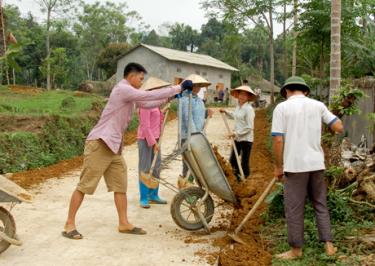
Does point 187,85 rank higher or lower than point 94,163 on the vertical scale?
higher

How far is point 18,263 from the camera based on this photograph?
4.56 meters

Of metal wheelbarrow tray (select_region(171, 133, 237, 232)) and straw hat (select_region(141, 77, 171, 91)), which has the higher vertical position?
straw hat (select_region(141, 77, 171, 91))

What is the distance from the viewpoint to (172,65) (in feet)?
111

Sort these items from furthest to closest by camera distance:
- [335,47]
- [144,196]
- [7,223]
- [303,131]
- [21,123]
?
[21,123] → [335,47] → [144,196] → [7,223] → [303,131]

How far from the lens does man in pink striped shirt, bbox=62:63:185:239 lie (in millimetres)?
5332

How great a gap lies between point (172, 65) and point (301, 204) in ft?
98.3

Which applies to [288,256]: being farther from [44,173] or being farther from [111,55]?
[111,55]

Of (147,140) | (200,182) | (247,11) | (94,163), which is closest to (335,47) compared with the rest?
(147,140)

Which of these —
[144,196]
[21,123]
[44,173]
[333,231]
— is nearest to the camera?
[333,231]

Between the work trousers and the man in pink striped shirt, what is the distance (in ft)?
5.31

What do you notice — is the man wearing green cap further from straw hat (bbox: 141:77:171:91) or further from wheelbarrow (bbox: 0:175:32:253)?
wheelbarrow (bbox: 0:175:32:253)

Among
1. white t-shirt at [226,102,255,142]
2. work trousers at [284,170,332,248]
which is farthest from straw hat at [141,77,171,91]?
work trousers at [284,170,332,248]

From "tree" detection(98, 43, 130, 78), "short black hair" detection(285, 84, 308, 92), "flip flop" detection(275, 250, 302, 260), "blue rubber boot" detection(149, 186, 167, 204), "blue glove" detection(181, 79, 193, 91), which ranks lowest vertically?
"flip flop" detection(275, 250, 302, 260)

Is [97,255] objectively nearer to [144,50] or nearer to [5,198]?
[5,198]
